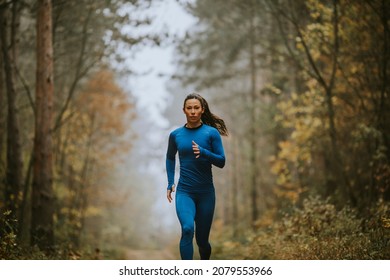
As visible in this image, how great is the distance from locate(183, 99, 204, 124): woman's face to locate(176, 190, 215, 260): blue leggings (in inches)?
35.3

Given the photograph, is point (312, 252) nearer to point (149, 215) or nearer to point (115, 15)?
point (115, 15)

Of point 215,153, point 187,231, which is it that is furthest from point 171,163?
point 187,231

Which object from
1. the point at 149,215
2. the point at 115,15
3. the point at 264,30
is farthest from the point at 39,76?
the point at 149,215

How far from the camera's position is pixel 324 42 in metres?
8.46

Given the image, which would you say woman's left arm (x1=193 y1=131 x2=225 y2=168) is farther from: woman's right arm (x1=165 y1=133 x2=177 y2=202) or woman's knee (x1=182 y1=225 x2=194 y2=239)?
woman's knee (x1=182 y1=225 x2=194 y2=239)

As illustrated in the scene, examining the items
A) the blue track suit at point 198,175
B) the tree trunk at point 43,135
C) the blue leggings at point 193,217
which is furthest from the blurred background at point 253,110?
the blue track suit at point 198,175

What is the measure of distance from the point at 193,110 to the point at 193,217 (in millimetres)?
1300

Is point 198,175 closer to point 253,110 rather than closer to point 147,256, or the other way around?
point 253,110

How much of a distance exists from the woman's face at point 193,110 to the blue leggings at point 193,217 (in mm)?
896

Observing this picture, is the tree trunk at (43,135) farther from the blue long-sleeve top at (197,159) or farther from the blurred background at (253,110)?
the blue long-sleeve top at (197,159)

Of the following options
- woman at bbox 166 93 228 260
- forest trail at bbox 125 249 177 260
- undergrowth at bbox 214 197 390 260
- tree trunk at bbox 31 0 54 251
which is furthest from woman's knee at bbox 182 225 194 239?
forest trail at bbox 125 249 177 260

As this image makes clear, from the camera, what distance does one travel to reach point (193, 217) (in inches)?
191

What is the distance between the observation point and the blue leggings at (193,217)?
188 inches

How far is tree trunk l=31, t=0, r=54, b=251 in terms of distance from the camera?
24.7 feet
